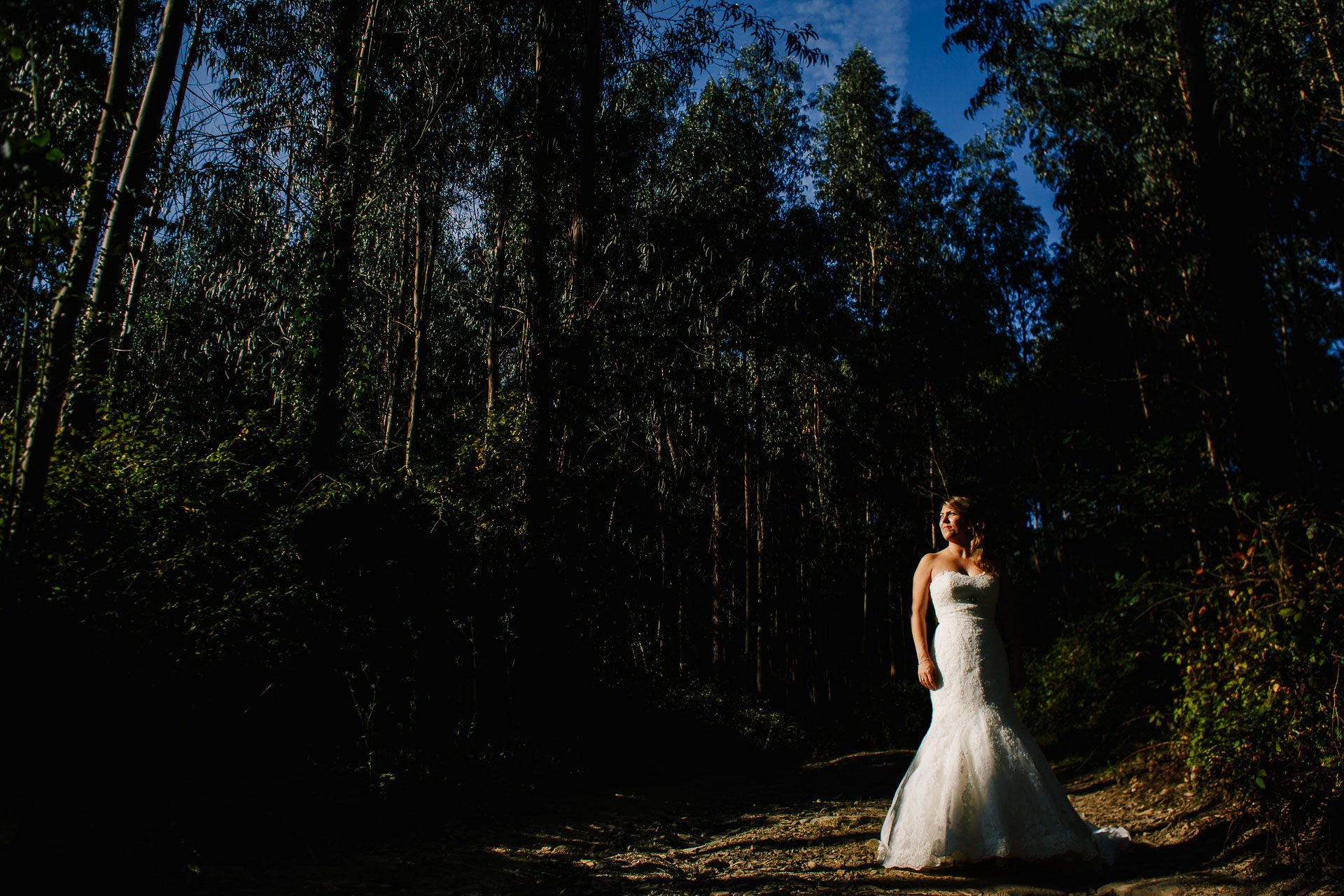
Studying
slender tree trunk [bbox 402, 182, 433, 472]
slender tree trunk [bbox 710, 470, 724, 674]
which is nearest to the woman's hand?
slender tree trunk [bbox 402, 182, 433, 472]

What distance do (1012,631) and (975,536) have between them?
454 millimetres

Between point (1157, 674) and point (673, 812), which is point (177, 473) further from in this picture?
point (1157, 674)

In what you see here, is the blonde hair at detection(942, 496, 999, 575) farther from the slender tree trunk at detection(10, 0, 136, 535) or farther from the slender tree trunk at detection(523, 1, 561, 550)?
the slender tree trunk at detection(523, 1, 561, 550)

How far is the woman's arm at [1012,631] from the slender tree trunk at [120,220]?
472 cm

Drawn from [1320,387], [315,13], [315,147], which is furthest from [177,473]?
[1320,387]

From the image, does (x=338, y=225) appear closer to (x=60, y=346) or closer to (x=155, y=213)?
(x=155, y=213)

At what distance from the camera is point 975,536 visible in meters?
→ 3.61

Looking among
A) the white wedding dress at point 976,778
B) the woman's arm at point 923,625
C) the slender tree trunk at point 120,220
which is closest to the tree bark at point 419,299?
the slender tree trunk at point 120,220

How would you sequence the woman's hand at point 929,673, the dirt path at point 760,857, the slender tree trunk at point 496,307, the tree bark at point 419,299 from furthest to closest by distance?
the slender tree trunk at point 496,307, the tree bark at point 419,299, the woman's hand at point 929,673, the dirt path at point 760,857

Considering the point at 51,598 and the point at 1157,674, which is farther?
the point at 1157,674

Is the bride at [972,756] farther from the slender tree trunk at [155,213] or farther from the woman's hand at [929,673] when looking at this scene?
the slender tree trunk at [155,213]

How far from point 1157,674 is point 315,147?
10224 millimetres

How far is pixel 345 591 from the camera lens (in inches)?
224

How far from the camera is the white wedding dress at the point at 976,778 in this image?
122 inches
